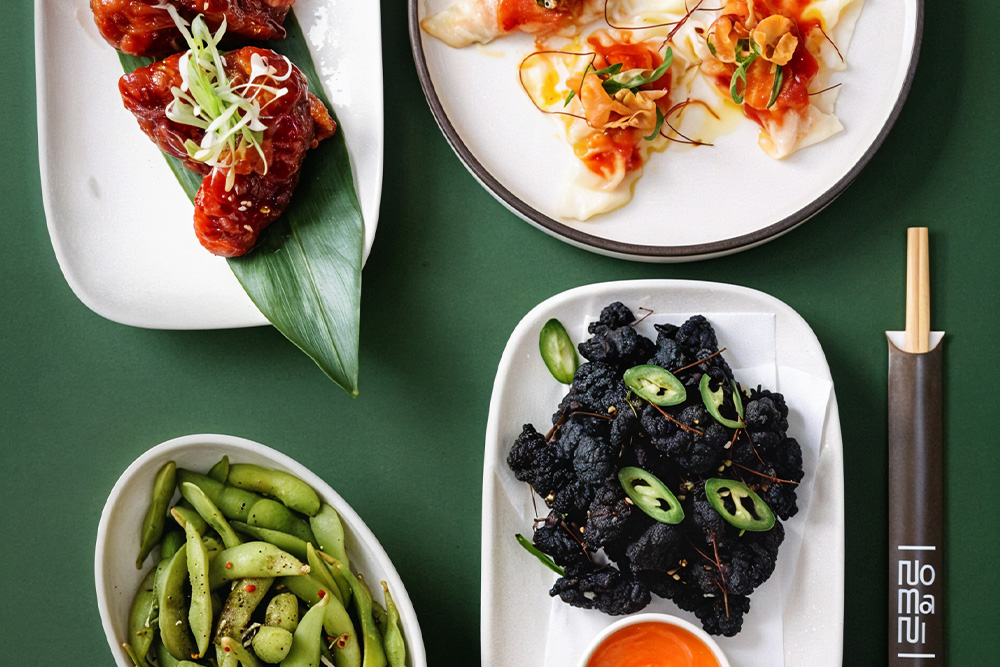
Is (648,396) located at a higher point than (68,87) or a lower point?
lower

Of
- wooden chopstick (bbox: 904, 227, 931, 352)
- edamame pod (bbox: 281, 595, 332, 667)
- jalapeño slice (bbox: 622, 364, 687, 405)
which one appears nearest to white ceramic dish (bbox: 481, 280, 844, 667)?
jalapeño slice (bbox: 622, 364, 687, 405)

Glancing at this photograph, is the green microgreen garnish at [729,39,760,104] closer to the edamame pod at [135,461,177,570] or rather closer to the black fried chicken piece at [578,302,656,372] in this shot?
the black fried chicken piece at [578,302,656,372]

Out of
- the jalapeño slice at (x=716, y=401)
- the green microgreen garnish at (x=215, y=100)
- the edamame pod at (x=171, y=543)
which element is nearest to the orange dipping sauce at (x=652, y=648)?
the jalapeño slice at (x=716, y=401)

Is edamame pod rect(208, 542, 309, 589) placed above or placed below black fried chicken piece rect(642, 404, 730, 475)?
below

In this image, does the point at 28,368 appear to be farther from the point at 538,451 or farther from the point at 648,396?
the point at 648,396

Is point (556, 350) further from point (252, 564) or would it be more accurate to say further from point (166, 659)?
point (166, 659)

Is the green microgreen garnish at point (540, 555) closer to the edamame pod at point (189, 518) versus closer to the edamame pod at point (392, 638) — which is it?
the edamame pod at point (392, 638)

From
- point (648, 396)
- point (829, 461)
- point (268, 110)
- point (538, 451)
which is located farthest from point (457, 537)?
point (268, 110)

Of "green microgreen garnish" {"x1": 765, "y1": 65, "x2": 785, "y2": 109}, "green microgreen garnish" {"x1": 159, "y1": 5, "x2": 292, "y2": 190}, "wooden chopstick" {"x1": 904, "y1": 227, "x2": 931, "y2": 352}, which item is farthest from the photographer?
"wooden chopstick" {"x1": 904, "y1": 227, "x2": 931, "y2": 352}
